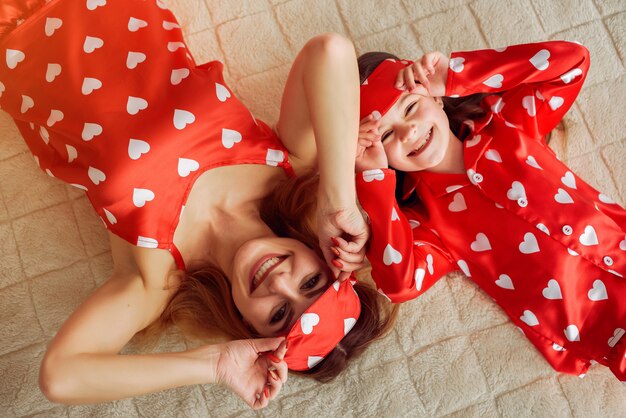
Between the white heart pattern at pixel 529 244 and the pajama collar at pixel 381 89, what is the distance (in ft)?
1.29

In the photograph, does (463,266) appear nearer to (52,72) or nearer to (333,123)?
(333,123)

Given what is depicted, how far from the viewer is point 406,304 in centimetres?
134

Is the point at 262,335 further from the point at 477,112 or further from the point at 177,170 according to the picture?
the point at 477,112

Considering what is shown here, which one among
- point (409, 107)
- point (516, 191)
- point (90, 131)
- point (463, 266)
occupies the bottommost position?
point (463, 266)

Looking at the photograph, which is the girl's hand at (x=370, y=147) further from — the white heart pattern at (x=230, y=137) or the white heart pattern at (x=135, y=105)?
the white heart pattern at (x=135, y=105)

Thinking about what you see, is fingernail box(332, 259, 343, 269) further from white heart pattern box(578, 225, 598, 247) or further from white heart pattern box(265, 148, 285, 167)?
white heart pattern box(578, 225, 598, 247)

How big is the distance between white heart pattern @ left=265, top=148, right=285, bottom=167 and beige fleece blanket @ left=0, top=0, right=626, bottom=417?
230 millimetres

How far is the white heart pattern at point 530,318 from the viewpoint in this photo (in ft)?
4.11

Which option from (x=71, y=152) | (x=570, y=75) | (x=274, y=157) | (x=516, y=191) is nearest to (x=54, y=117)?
(x=71, y=152)

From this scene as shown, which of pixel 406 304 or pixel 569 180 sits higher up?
pixel 569 180

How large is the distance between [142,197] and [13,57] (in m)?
0.42

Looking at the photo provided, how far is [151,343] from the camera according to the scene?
1282mm

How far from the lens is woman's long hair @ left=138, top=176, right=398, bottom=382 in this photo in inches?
47.4

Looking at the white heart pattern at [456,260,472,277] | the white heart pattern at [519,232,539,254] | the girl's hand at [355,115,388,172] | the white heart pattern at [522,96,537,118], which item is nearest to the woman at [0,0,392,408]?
the girl's hand at [355,115,388,172]
